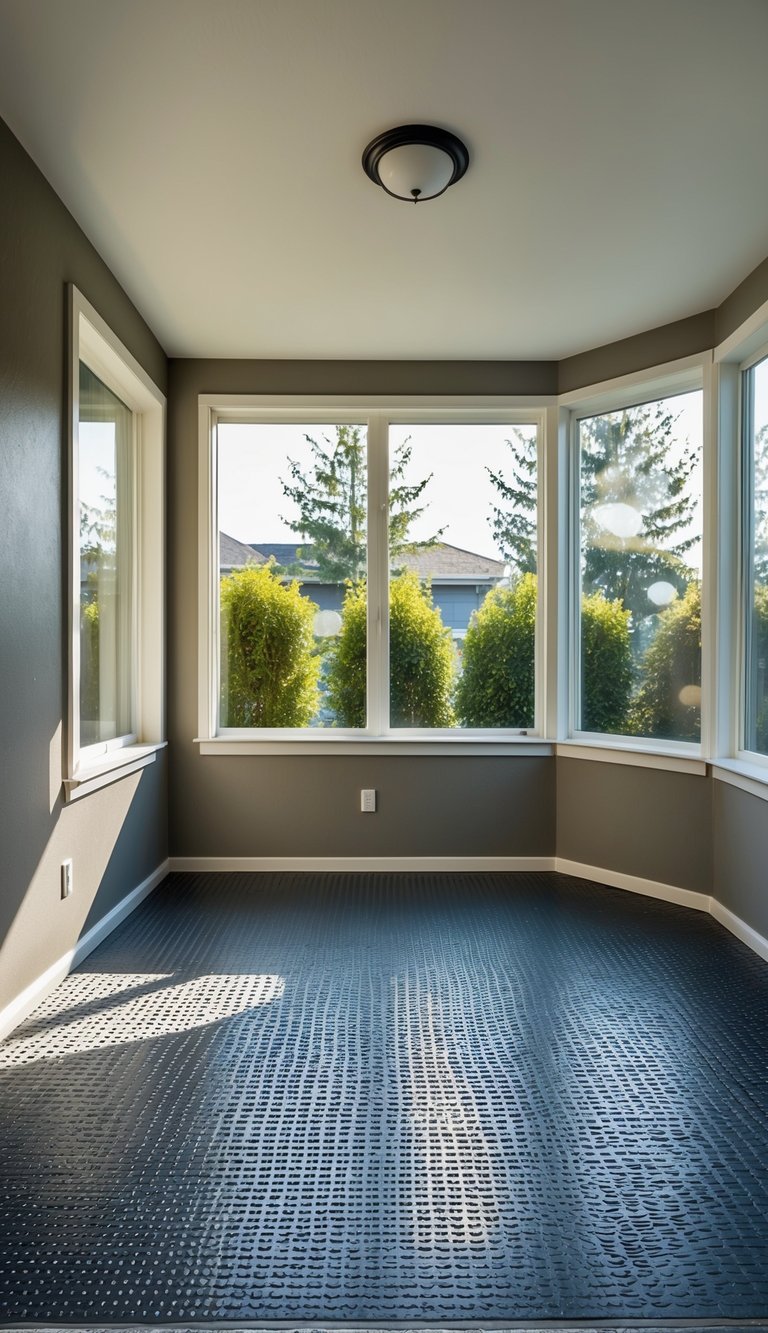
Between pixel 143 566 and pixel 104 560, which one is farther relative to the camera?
pixel 143 566

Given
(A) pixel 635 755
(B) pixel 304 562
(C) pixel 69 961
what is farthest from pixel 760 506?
(C) pixel 69 961

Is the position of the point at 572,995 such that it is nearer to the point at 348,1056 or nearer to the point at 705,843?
the point at 348,1056

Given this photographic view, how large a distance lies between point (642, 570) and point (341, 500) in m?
1.54

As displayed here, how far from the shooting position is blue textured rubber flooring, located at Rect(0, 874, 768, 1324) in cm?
146

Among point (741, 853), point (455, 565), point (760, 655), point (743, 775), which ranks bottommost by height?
point (741, 853)

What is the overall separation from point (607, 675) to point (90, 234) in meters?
2.88

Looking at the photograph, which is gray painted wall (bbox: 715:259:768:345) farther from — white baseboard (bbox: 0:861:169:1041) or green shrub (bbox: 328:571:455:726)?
white baseboard (bbox: 0:861:169:1041)

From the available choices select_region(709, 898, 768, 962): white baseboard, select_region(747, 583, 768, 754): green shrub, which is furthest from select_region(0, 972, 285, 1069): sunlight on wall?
select_region(747, 583, 768, 754): green shrub

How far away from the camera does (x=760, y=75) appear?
203 cm

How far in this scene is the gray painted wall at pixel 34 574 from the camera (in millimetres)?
2342

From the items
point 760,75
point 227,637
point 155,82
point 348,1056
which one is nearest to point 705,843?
point 348,1056

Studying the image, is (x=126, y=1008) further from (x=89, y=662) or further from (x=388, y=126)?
(x=388, y=126)

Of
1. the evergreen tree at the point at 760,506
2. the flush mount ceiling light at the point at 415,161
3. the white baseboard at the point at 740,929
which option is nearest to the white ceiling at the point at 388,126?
the flush mount ceiling light at the point at 415,161

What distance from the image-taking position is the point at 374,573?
423 cm
